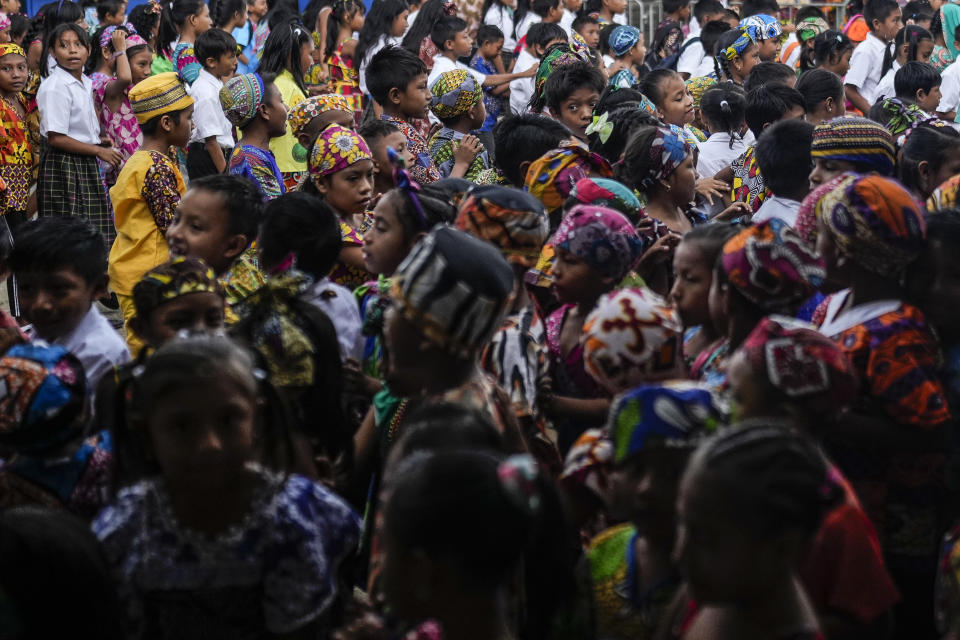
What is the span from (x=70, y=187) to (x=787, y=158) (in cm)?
586

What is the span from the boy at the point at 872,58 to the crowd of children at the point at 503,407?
580cm

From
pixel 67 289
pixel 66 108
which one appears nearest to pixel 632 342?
pixel 67 289

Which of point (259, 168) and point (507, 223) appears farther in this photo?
point (259, 168)

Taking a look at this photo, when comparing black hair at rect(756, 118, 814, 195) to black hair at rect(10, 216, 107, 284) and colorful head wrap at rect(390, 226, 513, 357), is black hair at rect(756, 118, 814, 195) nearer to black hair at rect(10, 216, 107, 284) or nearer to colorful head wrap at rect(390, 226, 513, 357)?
colorful head wrap at rect(390, 226, 513, 357)

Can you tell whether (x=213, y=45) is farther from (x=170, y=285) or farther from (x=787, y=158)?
(x=170, y=285)

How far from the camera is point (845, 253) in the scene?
3.38 metres

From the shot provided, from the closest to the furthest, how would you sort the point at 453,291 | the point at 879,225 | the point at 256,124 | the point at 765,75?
the point at 453,291
the point at 879,225
the point at 256,124
the point at 765,75

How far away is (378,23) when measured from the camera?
39.1ft

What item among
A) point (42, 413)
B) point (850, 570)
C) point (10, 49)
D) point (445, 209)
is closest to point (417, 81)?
point (445, 209)

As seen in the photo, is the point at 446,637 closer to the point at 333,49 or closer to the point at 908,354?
the point at 908,354

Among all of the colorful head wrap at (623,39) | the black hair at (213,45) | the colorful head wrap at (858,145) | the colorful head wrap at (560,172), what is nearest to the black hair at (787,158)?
the colorful head wrap at (858,145)

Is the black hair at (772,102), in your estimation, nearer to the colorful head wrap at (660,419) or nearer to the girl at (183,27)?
the colorful head wrap at (660,419)

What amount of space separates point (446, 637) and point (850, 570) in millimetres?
864

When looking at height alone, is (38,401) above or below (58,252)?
Answer: above
